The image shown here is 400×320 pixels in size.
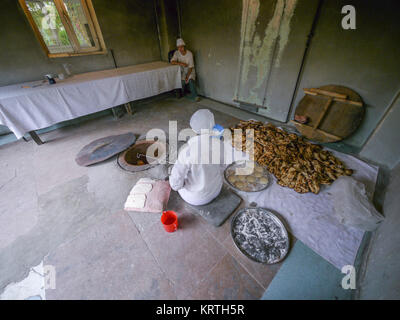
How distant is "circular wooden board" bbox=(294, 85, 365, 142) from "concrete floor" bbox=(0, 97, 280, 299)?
311cm

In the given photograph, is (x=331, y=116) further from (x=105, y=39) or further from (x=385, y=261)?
(x=105, y=39)

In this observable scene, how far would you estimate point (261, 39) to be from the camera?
3.84 m

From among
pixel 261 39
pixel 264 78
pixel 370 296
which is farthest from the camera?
pixel 264 78

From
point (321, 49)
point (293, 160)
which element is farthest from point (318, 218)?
point (321, 49)

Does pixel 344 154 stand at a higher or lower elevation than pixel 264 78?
lower

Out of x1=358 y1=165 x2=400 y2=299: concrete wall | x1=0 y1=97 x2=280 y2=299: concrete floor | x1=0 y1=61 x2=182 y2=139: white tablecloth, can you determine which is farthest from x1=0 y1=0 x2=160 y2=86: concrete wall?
x1=358 y1=165 x2=400 y2=299: concrete wall

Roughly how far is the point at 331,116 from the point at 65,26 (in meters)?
7.15

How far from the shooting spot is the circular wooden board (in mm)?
3051

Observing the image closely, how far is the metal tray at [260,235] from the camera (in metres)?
1.75

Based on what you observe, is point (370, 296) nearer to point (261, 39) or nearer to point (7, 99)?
point (261, 39)

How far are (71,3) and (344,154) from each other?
7.77 m

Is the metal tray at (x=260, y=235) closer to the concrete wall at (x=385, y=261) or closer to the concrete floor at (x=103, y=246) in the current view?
the concrete floor at (x=103, y=246)
